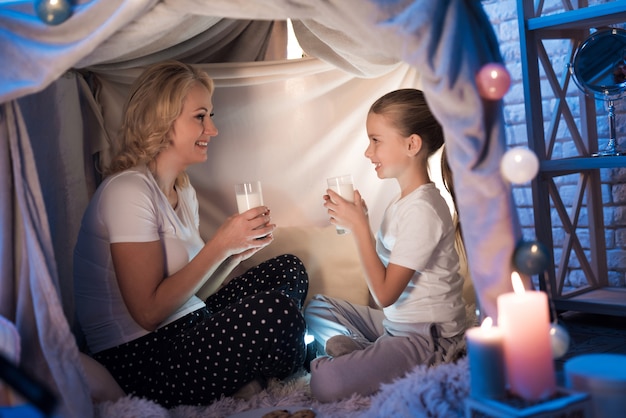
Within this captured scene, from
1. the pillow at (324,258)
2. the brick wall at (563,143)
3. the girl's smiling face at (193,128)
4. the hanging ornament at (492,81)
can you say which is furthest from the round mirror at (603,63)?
the girl's smiling face at (193,128)

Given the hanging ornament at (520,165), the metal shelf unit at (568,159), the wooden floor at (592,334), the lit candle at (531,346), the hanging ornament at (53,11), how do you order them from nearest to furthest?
the lit candle at (531,346), the hanging ornament at (520,165), the hanging ornament at (53,11), the wooden floor at (592,334), the metal shelf unit at (568,159)

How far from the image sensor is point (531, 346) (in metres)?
1.24

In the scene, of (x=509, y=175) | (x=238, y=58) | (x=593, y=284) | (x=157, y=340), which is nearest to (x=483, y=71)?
(x=509, y=175)

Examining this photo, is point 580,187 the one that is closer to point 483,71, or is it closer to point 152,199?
point 483,71

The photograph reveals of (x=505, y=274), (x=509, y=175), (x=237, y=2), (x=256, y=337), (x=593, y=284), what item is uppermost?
(x=237, y=2)

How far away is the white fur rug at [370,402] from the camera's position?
148 centimetres

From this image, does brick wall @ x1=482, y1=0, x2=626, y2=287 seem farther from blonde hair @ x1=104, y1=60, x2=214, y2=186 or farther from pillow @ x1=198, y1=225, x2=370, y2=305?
blonde hair @ x1=104, y1=60, x2=214, y2=186

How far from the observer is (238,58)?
2.50m

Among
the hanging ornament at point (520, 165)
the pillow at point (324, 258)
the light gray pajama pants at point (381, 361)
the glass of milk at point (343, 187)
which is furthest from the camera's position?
the pillow at point (324, 258)

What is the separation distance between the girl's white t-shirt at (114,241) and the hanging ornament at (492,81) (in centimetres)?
94

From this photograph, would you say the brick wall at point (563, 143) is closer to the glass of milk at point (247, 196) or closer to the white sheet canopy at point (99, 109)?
the white sheet canopy at point (99, 109)

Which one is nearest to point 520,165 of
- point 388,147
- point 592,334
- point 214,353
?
point 388,147

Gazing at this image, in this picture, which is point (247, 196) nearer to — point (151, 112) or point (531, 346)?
point (151, 112)

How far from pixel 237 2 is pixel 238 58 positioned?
1.07m
